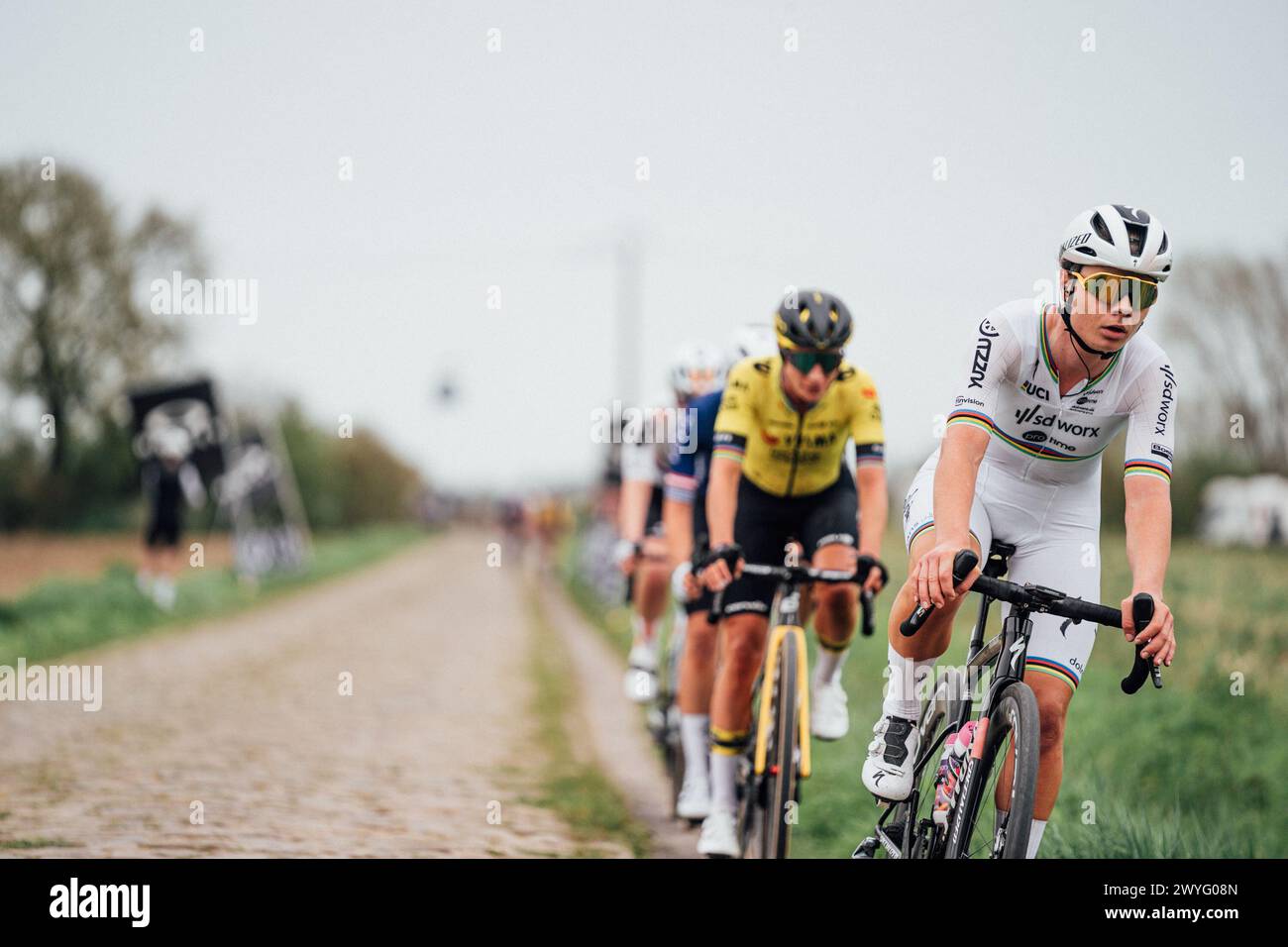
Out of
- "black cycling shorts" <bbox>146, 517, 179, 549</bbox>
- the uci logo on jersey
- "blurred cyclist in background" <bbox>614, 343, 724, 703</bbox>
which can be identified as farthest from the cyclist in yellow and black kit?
"black cycling shorts" <bbox>146, 517, 179, 549</bbox>

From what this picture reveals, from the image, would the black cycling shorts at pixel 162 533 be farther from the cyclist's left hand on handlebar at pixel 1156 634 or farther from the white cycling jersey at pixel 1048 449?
the cyclist's left hand on handlebar at pixel 1156 634

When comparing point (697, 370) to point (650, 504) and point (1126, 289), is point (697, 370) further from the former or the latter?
point (1126, 289)

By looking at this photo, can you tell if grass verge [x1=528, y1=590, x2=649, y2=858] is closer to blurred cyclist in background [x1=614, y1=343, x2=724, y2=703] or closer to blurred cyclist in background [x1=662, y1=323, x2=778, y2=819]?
blurred cyclist in background [x1=662, y1=323, x2=778, y2=819]

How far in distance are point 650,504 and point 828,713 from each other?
9.55 feet

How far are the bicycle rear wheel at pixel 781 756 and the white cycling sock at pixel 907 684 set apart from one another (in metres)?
0.51

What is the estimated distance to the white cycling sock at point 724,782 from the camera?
4793 mm

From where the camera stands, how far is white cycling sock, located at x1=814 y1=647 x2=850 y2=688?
5.20 m

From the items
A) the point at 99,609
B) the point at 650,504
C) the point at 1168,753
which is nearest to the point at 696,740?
the point at 650,504

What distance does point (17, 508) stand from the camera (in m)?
16.8

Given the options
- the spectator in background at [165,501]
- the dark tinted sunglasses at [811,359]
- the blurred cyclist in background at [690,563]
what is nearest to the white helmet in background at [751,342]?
the blurred cyclist in background at [690,563]

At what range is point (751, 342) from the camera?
557 centimetres
